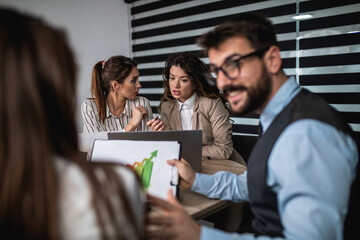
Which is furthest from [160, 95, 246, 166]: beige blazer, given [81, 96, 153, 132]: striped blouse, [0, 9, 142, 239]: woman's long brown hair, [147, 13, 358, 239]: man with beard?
[0, 9, 142, 239]: woman's long brown hair

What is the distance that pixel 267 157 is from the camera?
0.96 metres

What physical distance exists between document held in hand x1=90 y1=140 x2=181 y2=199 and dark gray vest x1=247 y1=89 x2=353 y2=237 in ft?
1.11

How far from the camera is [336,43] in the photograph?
2838mm

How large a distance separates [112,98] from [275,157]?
1990 mm

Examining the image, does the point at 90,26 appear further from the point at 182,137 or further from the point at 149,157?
the point at 149,157

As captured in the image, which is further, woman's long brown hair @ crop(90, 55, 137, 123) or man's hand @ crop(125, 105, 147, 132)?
woman's long brown hair @ crop(90, 55, 137, 123)

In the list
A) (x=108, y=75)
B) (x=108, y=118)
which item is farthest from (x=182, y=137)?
(x=108, y=75)

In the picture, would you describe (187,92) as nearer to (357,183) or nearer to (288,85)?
(288,85)

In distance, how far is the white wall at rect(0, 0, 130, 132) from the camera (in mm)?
3789

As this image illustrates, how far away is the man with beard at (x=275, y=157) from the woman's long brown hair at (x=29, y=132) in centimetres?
31

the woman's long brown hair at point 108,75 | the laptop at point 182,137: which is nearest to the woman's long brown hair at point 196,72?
the woman's long brown hair at point 108,75

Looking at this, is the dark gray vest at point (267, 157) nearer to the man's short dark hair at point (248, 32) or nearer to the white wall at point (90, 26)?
the man's short dark hair at point (248, 32)

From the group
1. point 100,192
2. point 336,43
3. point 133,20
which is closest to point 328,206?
point 100,192

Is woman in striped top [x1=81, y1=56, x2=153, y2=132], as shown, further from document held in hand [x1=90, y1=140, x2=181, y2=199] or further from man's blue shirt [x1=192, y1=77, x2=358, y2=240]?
man's blue shirt [x1=192, y1=77, x2=358, y2=240]
